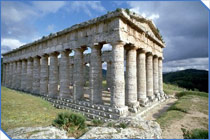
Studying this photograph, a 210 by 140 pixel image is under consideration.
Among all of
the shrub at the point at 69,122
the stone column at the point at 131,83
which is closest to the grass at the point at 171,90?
the stone column at the point at 131,83

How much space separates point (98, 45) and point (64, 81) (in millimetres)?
6030

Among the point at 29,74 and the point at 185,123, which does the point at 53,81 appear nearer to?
the point at 29,74

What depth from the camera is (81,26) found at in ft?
47.6

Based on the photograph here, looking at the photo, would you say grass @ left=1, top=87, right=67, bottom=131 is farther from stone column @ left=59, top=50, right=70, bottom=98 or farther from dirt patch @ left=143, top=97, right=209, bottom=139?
dirt patch @ left=143, top=97, right=209, bottom=139

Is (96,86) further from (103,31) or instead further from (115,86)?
(103,31)

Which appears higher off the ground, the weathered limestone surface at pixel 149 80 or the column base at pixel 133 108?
the weathered limestone surface at pixel 149 80

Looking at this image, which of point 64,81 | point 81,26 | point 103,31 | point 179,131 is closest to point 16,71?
point 64,81

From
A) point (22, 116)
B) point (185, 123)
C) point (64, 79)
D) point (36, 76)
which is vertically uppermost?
point (36, 76)

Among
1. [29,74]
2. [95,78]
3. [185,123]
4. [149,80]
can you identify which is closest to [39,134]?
[95,78]

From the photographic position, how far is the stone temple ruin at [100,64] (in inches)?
474

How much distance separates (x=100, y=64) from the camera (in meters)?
14.0

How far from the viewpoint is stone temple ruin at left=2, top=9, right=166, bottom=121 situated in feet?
39.5

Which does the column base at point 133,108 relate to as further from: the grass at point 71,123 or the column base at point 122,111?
the grass at point 71,123

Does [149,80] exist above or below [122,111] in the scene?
above
